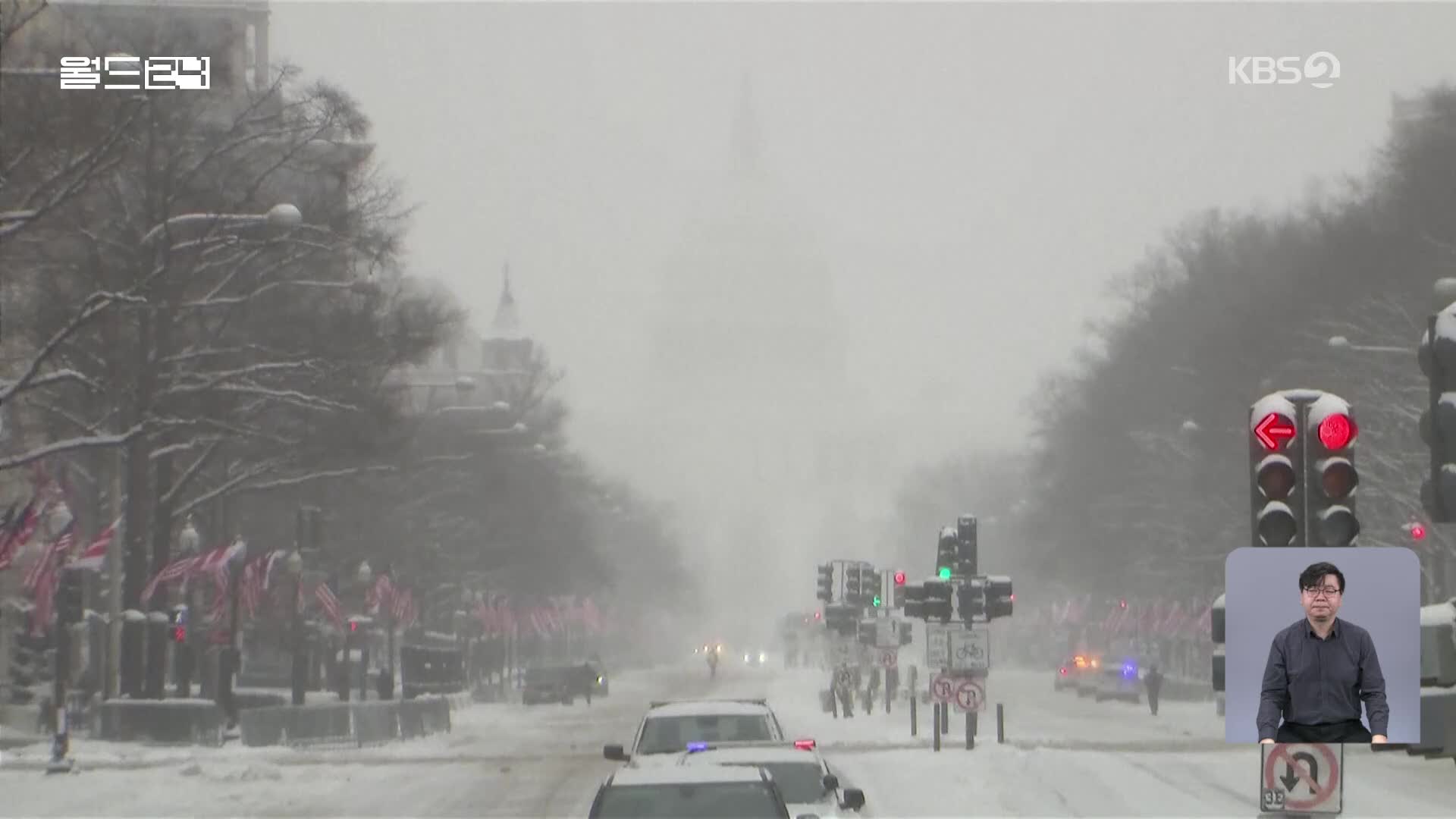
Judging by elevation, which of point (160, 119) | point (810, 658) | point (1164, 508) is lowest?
point (810, 658)

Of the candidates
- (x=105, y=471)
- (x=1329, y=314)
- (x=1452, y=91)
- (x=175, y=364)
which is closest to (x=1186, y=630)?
(x=1329, y=314)

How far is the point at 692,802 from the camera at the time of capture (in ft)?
54.5

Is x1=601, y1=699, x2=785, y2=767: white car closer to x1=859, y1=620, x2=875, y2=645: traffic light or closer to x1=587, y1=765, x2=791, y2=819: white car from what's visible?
x1=587, y1=765, x2=791, y2=819: white car

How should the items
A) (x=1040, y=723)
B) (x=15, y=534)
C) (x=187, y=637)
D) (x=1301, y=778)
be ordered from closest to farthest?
(x=1301, y=778), (x=15, y=534), (x=187, y=637), (x=1040, y=723)

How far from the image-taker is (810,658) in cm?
19725

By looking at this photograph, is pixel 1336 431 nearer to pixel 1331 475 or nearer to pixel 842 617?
pixel 1331 475

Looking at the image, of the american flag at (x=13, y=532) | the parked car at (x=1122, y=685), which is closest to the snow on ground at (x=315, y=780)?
the american flag at (x=13, y=532)

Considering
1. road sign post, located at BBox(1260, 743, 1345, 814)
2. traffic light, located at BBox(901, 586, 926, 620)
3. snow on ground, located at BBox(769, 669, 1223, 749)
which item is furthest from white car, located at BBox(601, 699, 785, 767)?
snow on ground, located at BBox(769, 669, 1223, 749)

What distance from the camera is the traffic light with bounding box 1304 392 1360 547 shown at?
1385cm

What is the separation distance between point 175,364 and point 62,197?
61.0 feet

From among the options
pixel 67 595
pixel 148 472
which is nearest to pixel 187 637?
pixel 148 472

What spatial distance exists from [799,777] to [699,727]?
4.30 m

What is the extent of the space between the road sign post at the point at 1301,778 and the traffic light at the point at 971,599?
1192 inches

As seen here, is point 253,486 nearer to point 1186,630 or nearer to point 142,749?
point 142,749
